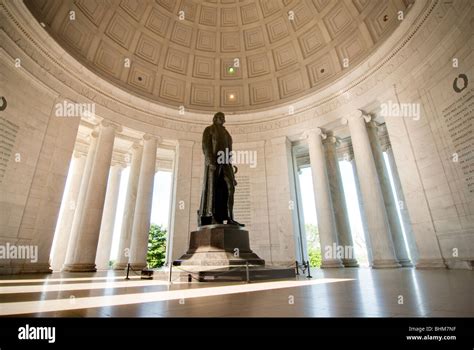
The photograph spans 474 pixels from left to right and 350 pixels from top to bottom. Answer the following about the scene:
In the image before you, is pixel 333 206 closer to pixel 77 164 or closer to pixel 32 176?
pixel 32 176

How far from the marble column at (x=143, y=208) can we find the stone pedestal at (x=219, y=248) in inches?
344

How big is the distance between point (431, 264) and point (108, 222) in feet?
68.9

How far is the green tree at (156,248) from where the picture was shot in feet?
118

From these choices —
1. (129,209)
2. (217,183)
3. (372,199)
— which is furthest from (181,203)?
(372,199)

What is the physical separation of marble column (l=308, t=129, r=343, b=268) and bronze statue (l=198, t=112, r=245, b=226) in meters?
9.26

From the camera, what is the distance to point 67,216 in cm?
1853

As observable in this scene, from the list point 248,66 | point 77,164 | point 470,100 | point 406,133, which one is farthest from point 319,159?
point 77,164

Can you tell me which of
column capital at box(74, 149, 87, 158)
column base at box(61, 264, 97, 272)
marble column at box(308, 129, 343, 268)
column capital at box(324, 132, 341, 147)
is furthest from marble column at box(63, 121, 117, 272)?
column capital at box(324, 132, 341, 147)

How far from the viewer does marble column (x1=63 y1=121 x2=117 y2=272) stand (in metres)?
13.6

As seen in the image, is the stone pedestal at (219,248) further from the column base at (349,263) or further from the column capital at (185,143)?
the column capital at (185,143)

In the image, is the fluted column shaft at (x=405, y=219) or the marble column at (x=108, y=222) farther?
the marble column at (x=108, y=222)

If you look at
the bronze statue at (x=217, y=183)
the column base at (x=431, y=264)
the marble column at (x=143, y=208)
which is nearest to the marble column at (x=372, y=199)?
the column base at (x=431, y=264)

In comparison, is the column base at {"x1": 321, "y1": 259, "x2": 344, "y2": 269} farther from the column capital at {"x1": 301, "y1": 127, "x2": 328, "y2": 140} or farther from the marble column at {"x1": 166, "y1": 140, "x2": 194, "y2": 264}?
the marble column at {"x1": 166, "y1": 140, "x2": 194, "y2": 264}

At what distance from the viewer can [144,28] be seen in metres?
19.5
